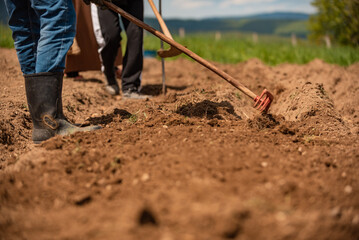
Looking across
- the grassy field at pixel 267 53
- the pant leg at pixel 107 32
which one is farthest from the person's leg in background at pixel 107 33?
the grassy field at pixel 267 53

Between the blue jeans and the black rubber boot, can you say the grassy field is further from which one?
the black rubber boot

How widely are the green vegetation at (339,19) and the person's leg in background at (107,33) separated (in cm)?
1273

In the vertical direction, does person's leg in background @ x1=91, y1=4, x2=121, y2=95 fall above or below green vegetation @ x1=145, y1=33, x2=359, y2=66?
above

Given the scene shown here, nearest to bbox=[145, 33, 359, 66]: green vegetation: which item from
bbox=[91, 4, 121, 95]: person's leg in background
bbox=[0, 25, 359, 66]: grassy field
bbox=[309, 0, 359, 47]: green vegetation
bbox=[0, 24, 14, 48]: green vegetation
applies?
bbox=[0, 25, 359, 66]: grassy field

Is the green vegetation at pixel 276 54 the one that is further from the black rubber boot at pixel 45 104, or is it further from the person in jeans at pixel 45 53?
the black rubber boot at pixel 45 104

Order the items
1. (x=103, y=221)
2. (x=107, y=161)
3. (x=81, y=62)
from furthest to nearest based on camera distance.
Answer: (x=81, y=62) < (x=107, y=161) < (x=103, y=221)

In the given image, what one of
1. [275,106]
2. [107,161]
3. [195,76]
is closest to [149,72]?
[195,76]

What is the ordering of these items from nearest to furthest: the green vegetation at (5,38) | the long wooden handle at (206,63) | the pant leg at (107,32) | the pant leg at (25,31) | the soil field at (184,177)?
the soil field at (184,177) < the pant leg at (25,31) < the long wooden handle at (206,63) < the pant leg at (107,32) < the green vegetation at (5,38)

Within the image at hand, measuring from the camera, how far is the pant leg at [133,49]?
10.9 ft

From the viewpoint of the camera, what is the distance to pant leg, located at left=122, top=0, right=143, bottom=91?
3334 millimetres

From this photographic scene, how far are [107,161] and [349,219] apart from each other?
121cm

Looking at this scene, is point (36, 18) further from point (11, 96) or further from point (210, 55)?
point (210, 55)

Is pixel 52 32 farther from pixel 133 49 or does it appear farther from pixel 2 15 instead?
pixel 2 15

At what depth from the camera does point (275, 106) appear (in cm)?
345
